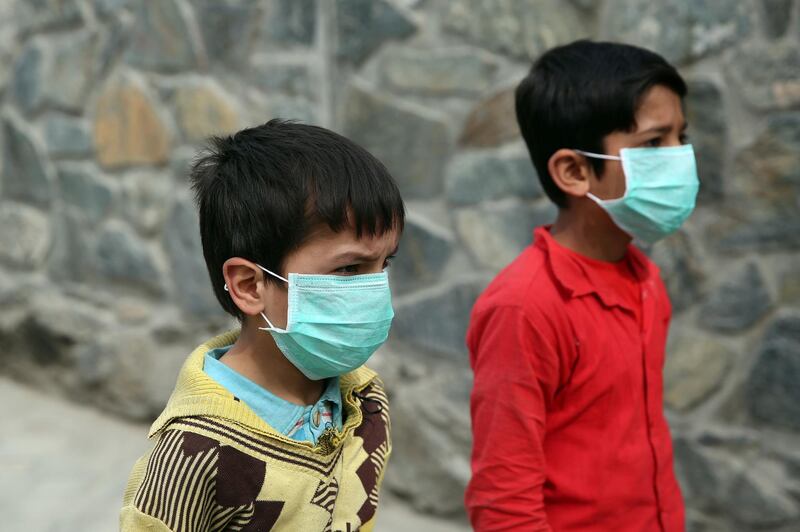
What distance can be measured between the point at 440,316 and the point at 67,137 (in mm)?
2130

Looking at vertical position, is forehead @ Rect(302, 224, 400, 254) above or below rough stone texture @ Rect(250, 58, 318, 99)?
below

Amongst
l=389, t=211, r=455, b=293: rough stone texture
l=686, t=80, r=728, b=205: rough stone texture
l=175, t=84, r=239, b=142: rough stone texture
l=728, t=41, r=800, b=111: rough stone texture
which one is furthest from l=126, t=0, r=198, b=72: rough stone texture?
l=728, t=41, r=800, b=111: rough stone texture

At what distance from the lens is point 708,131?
9.26 feet

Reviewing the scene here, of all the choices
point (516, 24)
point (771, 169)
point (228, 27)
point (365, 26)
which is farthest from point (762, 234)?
point (228, 27)

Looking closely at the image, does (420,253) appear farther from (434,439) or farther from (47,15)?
(47,15)

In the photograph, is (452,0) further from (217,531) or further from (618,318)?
(217,531)

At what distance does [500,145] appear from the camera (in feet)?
10.4

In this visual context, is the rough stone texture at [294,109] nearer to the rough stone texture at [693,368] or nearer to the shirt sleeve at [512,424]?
the rough stone texture at [693,368]

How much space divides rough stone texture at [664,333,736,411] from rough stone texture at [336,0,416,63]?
4.45ft

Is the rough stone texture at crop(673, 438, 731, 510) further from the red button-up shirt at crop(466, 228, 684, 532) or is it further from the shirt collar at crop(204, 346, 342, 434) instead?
the shirt collar at crop(204, 346, 342, 434)

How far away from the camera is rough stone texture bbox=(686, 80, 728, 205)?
2.80m

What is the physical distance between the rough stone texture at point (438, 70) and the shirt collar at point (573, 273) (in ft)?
4.29

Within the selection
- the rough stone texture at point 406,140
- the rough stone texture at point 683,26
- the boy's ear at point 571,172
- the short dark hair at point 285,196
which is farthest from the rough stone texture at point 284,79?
the short dark hair at point 285,196

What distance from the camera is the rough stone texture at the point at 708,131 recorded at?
280 centimetres
